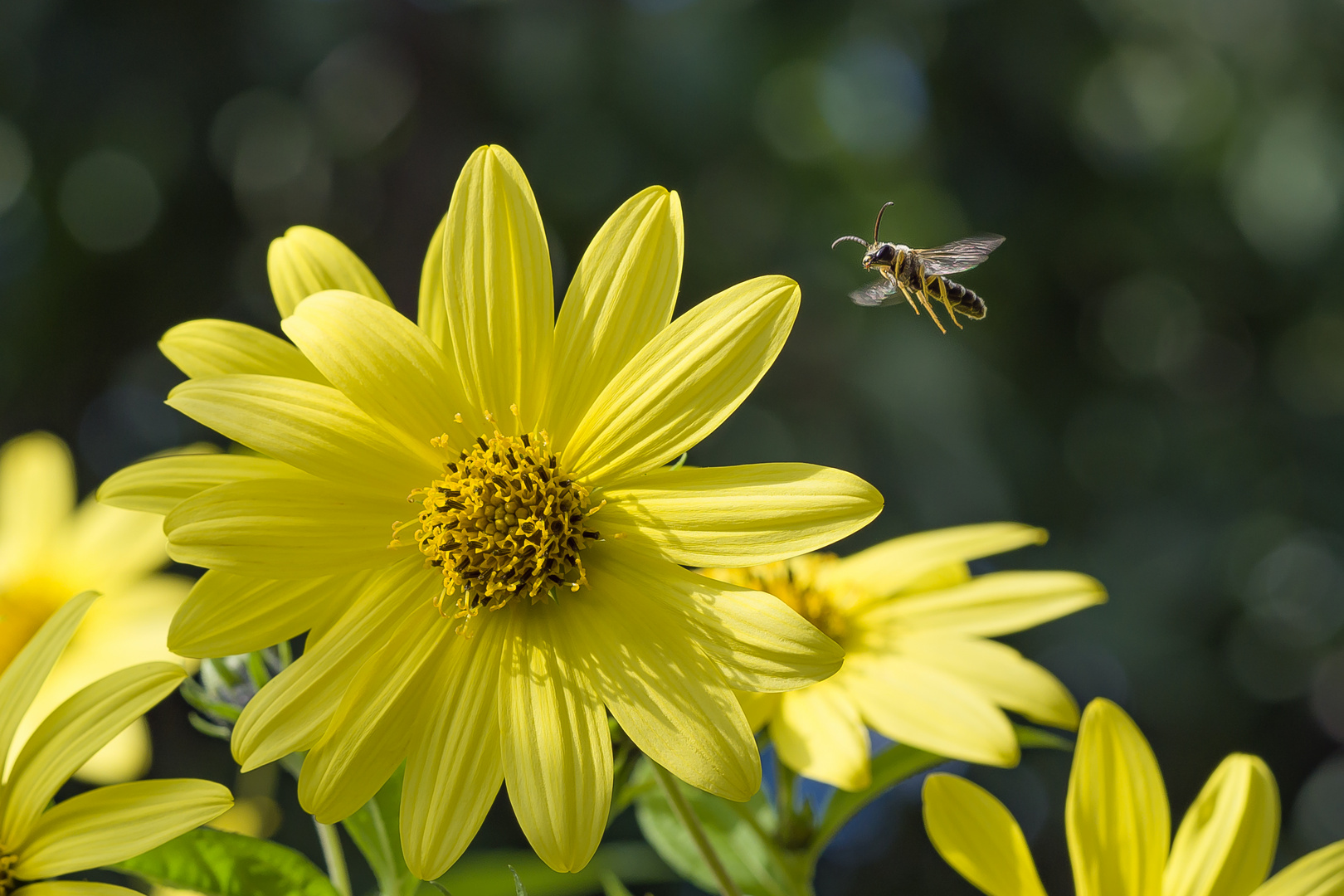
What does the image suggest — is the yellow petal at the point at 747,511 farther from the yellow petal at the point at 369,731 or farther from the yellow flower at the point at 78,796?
the yellow flower at the point at 78,796

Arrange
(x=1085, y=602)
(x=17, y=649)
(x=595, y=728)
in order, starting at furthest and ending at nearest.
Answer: (x=17, y=649) < (x=1085, y=602) < (x=595, y=728)

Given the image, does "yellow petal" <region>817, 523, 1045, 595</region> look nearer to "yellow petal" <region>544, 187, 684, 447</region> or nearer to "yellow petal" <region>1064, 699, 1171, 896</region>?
"yellow petal" <region>1064, 699, 1171, 896</region>

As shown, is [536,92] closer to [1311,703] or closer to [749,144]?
[749,144]

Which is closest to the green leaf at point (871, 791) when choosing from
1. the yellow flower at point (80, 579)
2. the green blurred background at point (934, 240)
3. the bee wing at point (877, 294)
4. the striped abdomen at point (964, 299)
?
the bee wing at point (877, 294)

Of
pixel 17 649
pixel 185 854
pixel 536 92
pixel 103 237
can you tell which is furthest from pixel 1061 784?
pixel 103 237

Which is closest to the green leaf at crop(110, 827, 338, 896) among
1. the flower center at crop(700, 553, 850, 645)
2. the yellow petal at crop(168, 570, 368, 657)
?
the yellow petal at crop(168, 570, 368, 657)

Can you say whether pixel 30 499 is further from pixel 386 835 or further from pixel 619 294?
pixel 619 294
